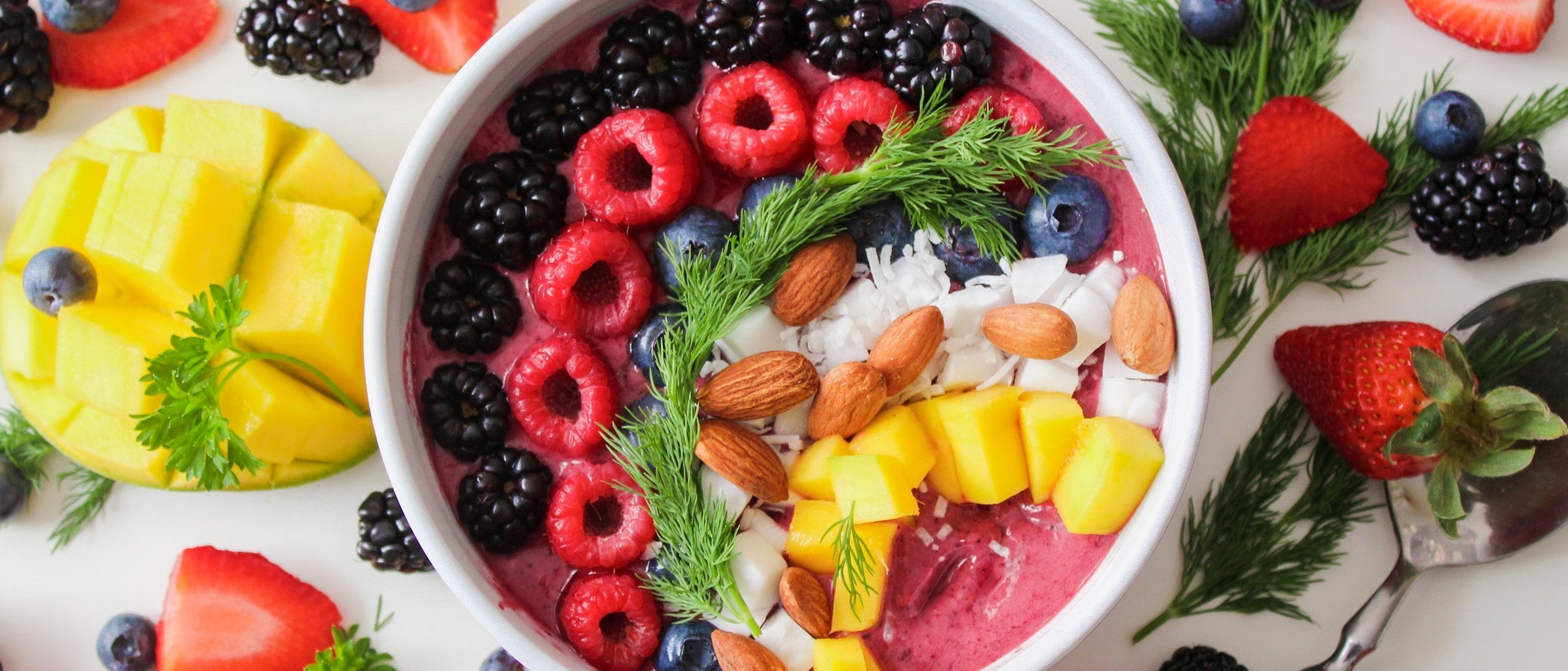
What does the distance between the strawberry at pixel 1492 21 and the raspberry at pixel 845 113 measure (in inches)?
43.8

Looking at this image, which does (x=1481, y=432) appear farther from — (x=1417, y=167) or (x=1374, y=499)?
(x=1417, y=167)

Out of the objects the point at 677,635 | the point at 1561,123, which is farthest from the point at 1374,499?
the point at 677,635

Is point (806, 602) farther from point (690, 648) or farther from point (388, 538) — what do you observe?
point (388, 538)

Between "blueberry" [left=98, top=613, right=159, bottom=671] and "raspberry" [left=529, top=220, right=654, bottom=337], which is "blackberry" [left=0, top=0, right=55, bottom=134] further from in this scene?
"raspberry" [left=529, top=220, right=654, bottom=337]

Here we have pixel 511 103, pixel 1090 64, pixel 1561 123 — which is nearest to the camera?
pixel 1090 64

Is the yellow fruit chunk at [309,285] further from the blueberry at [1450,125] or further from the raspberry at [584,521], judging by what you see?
the blueberry at [1450,125]

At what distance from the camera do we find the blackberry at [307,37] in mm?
1979

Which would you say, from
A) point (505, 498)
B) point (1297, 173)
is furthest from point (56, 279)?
point (1297, 173)

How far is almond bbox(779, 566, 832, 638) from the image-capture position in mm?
1563

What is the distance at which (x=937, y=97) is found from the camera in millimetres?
1609

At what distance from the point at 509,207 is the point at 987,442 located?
81 centimetres

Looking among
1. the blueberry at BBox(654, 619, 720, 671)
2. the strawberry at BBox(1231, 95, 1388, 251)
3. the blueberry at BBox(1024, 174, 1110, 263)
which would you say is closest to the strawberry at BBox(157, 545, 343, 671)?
the blueberry at BBox(654, 619, 720, 671)

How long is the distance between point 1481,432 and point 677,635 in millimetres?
1391

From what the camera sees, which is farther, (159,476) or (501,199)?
(159,476)
